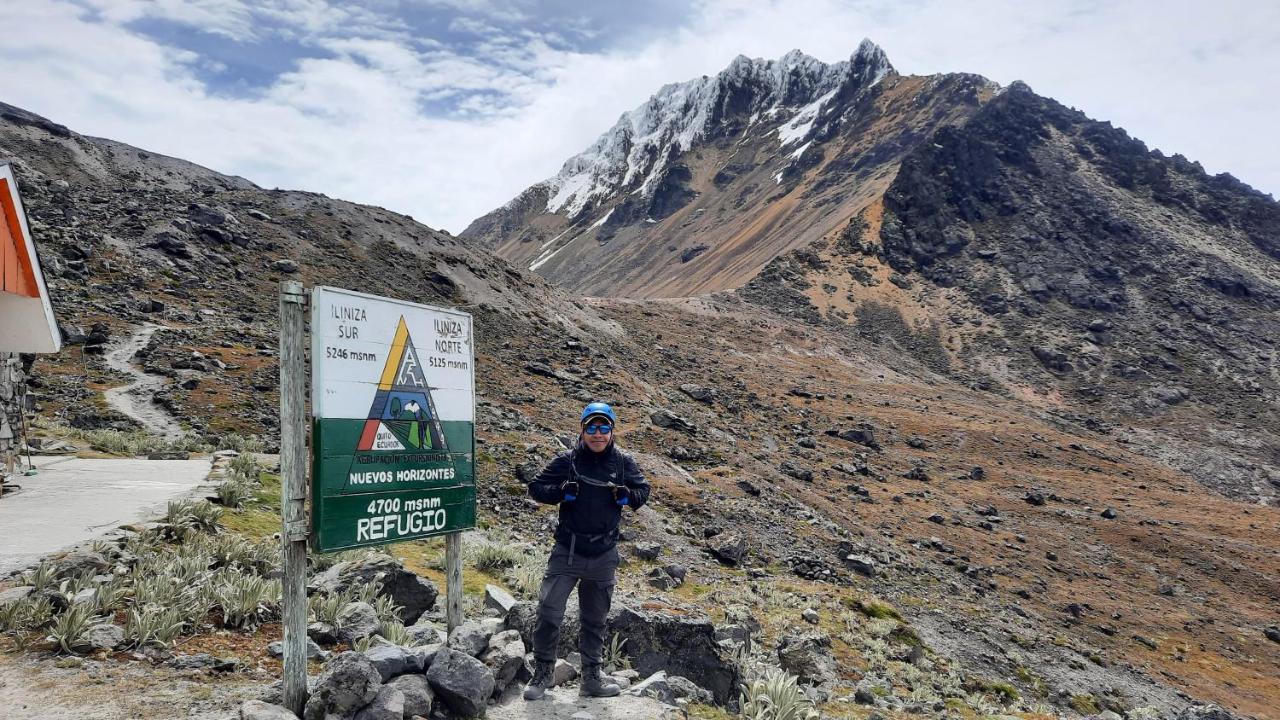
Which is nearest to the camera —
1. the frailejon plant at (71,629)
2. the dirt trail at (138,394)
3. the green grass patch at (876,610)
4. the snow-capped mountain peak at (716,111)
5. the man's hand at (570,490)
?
the frailejon plant at (71,629)

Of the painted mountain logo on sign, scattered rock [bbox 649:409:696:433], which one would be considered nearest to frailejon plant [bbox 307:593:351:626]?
the painted mountain logo on sign

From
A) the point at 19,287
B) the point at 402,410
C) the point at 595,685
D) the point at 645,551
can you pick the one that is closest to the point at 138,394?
the point at 19,287

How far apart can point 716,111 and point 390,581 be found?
6713 inches

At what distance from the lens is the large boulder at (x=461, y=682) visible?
184 inches

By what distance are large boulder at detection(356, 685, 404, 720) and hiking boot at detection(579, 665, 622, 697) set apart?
60.8 inches

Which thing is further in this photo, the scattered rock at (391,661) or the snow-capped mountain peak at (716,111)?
the snow-capped mountain peak at (716,111)

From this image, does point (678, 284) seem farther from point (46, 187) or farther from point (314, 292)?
point (314, 292)

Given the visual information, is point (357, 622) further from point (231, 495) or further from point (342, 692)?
point (231, 495)

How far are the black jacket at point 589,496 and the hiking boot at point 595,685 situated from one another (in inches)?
37.0

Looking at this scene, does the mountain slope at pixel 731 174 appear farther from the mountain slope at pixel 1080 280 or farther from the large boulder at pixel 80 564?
the large boulder at pixel 80 564

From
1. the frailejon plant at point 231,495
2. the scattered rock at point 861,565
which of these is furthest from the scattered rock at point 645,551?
the frailejon plant at point 231,495

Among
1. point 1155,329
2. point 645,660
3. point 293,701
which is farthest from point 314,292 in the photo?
point 1155,329

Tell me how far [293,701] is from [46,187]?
145 feet

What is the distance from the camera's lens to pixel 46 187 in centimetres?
3588
